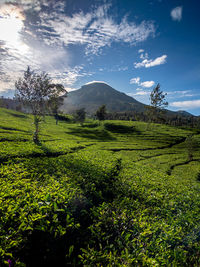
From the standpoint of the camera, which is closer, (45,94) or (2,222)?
(2,222)

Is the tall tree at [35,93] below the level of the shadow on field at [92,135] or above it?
above

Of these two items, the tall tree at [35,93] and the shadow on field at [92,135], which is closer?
the tall tree at [35,93]

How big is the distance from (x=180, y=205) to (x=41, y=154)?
50.7 ft

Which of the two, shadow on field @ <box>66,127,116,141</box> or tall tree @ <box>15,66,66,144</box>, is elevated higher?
tall tree @ <box>15,66,66,144</box>

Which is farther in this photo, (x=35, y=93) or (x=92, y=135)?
(x=92, y=135)

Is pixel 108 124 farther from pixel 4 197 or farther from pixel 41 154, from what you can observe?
pixel 4 197

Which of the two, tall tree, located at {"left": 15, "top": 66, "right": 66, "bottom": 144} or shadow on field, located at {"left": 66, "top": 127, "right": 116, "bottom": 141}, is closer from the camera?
tall tree, located at {"left": 15, "top": 66, "right": 66, "bottom": 144}

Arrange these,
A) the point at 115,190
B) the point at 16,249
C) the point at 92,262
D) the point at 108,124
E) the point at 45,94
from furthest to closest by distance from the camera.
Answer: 1. the point at 108,124
2. the point at 45,94
3. the point at 115,190
4. the point at 92,262
5. the point at 16,249

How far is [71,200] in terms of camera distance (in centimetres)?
645

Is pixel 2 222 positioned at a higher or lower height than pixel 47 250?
→ higher

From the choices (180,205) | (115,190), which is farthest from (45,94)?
(180,205)

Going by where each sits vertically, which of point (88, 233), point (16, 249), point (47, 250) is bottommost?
point (88, 233)

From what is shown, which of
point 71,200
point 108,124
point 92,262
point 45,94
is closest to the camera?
point 92,262

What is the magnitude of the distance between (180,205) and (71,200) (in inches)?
285
